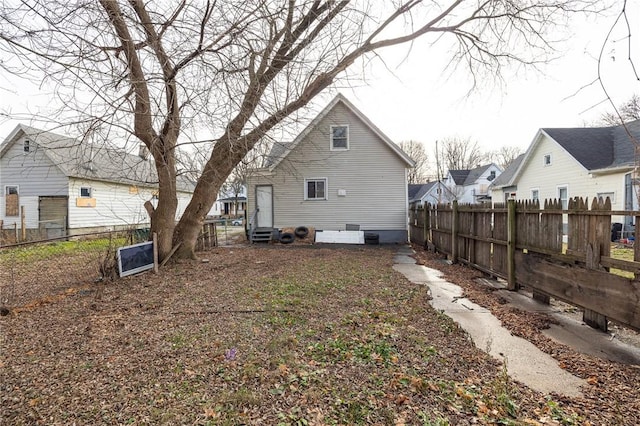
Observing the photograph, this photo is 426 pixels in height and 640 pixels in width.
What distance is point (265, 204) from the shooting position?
607 inches

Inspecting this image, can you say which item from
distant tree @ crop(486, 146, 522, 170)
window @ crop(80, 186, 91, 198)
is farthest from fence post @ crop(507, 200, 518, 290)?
distant tree @ crop(486, 146, 522, 170)

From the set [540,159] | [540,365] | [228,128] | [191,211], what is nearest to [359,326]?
[540,365]

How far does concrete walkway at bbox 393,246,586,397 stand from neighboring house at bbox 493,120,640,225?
11.8m

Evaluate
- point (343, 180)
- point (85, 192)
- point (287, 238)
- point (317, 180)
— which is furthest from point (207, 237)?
point (85, 192)

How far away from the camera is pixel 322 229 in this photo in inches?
591

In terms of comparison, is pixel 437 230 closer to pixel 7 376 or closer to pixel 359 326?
pixel 359 326

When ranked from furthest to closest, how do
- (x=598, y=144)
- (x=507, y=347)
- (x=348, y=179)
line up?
(x=598, y=144), (x=348, y=179), (x=507, y=347)

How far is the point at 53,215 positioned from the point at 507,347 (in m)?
20.5

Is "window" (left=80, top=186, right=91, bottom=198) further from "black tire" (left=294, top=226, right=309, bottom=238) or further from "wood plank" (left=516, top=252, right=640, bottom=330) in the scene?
"wood plank" (left=516, top=252, right=640, bottom=330)

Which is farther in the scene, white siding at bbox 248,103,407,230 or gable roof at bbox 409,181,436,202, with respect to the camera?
gable roof at bbox 409,181,436,202

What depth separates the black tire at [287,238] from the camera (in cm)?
1454

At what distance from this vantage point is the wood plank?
334 centimetres

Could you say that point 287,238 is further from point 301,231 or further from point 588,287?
point 588,287

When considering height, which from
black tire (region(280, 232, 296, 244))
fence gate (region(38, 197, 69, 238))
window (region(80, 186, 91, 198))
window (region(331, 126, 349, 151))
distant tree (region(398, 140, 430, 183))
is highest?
distant tree (region(398, 140, 430, 183))
